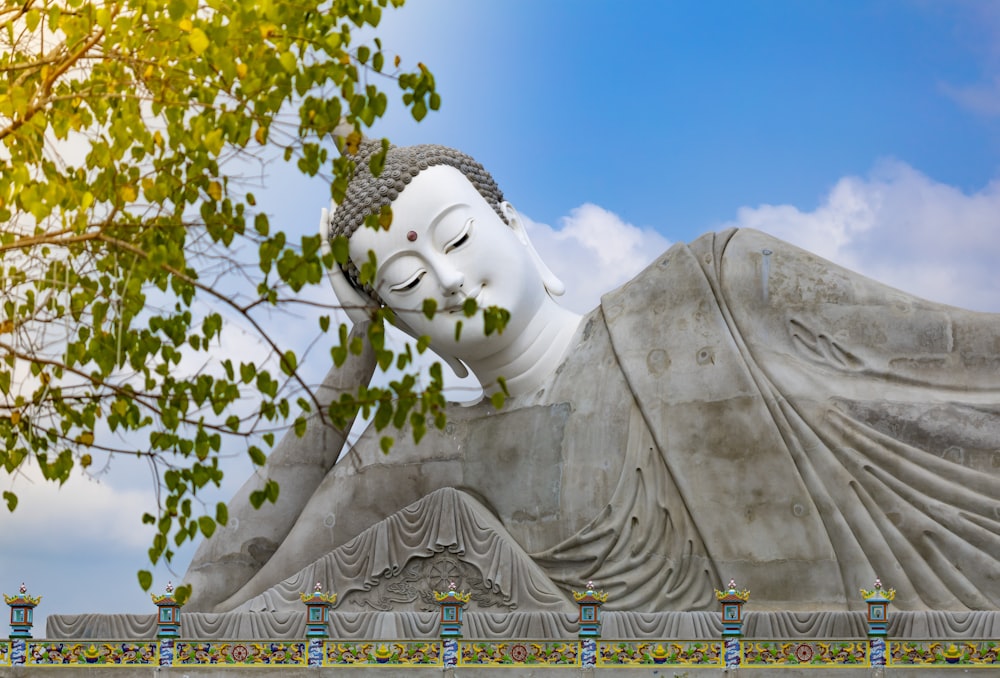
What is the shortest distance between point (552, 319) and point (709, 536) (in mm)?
2834

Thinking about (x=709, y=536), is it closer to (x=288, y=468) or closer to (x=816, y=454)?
(x=816, y=454)

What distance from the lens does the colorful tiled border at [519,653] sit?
14.1m

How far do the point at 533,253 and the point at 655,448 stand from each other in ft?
8.61

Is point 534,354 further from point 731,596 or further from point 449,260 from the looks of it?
point 731,596

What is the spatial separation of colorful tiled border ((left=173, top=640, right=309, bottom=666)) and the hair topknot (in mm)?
3736

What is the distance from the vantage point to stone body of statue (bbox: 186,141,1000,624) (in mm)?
14695

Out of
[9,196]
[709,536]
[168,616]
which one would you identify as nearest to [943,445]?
[709,536]

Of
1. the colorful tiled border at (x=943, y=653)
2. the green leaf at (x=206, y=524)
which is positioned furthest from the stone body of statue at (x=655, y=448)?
the green leaf at (x=206, y=524)

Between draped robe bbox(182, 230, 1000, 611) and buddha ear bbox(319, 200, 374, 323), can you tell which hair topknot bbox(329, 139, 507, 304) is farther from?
draped robe bbox(182, 230, 1000, 611)

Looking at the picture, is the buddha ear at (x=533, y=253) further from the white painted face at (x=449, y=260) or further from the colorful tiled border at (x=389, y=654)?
the colorful tiled border at (x=389, y=654)

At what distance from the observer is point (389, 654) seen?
14.3 m

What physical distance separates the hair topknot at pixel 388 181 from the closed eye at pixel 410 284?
1.60ft

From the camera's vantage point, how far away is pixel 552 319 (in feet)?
54.1

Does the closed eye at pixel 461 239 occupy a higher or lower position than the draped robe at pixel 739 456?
higher
